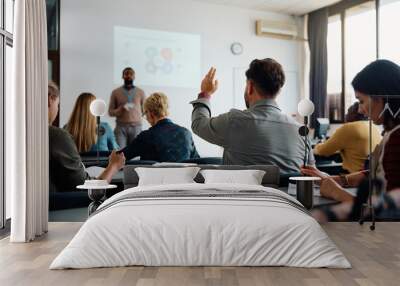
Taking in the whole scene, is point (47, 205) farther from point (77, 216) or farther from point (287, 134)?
point (287, 134)

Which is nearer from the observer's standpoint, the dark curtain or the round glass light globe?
the round glass light globe

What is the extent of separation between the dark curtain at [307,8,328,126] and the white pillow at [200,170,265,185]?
124cm

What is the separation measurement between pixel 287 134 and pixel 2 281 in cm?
292

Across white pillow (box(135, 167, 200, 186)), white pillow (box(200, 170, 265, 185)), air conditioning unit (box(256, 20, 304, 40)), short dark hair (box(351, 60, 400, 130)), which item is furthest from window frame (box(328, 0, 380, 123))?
white pillow (box(135, 167, 200, 186))

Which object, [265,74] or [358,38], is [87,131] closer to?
[265,74]

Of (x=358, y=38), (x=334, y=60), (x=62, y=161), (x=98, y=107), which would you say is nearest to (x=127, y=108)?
(x=98, y=107)

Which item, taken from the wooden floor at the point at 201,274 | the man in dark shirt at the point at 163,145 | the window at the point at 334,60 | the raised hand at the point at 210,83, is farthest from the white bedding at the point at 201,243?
the window at the point at 334,60

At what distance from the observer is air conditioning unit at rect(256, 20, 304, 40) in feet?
17.7

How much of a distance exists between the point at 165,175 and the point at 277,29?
2.09 meters

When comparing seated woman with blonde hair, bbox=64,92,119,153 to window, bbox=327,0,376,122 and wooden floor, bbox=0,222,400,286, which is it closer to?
wooden floor, bbox=0,222,400,286

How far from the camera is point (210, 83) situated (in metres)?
5.27

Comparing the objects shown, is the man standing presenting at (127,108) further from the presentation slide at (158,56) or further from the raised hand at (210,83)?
the raised hand at (210,83)

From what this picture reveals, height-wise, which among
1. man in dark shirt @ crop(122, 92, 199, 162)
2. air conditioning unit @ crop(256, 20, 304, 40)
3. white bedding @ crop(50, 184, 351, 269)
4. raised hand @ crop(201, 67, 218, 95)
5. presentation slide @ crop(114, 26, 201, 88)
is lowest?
white bedding @ crop(50, 184, 351, 269)

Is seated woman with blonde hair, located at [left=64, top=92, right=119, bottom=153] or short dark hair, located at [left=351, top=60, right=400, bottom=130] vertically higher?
short dark hair, located at [left=351, top=60, right=400, bottom=130]
